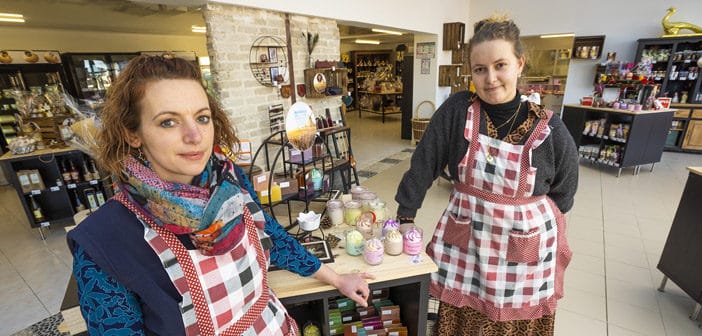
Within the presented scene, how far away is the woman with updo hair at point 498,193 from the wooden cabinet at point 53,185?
11.8 feet

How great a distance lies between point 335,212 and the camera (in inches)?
66.9

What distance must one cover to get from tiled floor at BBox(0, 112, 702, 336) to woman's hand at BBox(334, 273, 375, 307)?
1.61 metres

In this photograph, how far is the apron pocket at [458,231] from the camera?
1.36m

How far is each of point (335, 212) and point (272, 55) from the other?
240 centimetres

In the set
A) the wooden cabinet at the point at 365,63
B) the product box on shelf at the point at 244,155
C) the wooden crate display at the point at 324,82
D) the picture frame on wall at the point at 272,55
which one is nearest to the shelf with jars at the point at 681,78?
the wooden crate display at the point at 324,82

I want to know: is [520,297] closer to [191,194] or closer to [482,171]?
[482,171]

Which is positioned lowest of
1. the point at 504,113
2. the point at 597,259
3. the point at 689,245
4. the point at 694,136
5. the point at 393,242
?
the point at 597,259

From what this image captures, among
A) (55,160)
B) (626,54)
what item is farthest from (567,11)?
(55,160)

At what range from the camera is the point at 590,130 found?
17.4 feet

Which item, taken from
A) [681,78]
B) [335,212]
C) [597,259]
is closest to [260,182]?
[335,212]

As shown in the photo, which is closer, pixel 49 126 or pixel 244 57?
pixel 244 57

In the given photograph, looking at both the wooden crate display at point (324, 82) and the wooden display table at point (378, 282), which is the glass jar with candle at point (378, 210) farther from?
the wooden crate display at point (324, 82)

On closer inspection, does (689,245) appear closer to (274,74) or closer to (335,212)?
(335,212)

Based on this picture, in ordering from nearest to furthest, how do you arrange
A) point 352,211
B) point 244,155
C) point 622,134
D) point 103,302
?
point 103,302
point 352,211
point 244,155
point 622,134
